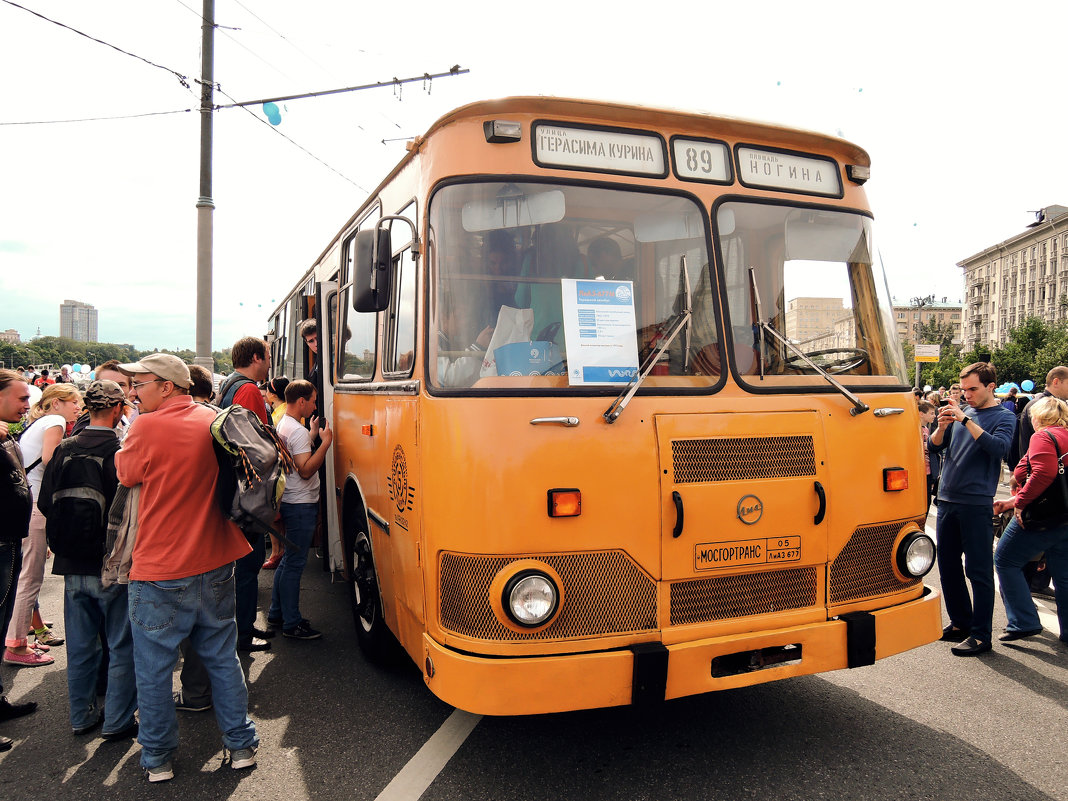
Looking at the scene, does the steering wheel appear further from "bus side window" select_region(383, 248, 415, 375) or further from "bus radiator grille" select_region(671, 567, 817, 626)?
"bus side window" select_region(383, 248, 415, 375)

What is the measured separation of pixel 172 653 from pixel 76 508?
3.28 ft

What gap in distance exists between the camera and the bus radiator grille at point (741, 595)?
3408 mm

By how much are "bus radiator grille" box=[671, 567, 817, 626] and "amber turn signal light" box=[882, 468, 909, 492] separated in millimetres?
610

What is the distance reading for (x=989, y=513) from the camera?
526 centimetres

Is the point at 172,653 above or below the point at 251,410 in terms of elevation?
below

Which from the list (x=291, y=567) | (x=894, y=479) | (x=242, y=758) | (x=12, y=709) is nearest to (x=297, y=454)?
(x=291, y=567)

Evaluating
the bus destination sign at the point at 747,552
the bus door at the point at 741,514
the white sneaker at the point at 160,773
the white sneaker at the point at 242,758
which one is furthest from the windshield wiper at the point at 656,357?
the white sneaker at the point at 160,773

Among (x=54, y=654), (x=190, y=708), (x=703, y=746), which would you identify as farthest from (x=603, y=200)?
(x=54, y=654)

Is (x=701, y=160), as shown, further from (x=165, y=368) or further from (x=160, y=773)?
(x=160, y=773)

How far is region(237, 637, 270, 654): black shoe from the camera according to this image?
5402 millimetres

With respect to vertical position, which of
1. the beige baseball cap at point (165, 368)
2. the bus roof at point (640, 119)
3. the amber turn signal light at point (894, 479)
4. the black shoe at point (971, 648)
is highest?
the bus roof at point (640, 119)

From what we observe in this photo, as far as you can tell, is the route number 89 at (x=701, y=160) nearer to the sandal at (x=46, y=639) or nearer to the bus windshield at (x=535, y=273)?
the bus windshield at (x=535, y=273)

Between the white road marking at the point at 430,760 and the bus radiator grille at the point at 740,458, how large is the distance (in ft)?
5.85

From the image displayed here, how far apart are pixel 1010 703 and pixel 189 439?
4.71 meters
